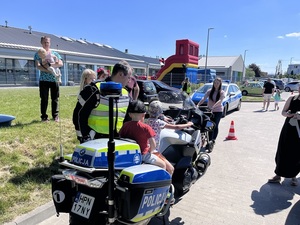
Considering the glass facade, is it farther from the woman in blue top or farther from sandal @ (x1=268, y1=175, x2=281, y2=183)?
sandal @ (x1=268, y1=175, x2=281, y2=183)

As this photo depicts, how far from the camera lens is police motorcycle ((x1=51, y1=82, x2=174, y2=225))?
202cm

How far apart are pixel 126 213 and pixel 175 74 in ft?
71.9

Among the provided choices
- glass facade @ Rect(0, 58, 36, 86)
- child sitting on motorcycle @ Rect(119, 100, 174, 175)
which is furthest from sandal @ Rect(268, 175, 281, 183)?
glass facade @ Rect(0, 58, 36, 86)

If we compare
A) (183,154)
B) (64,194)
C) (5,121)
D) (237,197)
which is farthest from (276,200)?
(5,121)

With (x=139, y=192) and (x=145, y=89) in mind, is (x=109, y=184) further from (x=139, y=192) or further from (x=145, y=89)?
(x=145, y=89)

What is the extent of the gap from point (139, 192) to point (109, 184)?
0.28 metres

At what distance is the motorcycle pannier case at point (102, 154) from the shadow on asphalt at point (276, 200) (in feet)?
7.85

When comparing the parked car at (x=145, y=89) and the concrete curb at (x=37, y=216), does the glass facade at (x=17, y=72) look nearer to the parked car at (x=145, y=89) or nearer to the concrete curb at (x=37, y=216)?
the parked car at (x=145, y=89)

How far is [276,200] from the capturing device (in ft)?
13.4

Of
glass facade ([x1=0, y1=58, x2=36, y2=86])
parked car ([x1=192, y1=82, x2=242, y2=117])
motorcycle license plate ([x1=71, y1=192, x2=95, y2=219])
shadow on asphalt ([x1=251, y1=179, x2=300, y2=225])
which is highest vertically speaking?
glass facade ([x1=0, y1=58, x2=36, y2=86])

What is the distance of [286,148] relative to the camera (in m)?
4.48

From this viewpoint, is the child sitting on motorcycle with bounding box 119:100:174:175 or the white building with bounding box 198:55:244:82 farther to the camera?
the white building with bounding box 198:55:244:82

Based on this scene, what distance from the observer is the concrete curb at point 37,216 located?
3.09 meters

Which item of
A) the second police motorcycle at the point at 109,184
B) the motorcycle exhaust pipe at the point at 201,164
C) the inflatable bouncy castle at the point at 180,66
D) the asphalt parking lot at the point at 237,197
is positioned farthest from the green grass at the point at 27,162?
the inflatable bouncy castle at the point at 180,66
